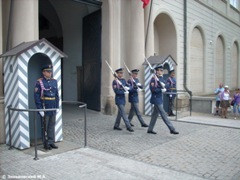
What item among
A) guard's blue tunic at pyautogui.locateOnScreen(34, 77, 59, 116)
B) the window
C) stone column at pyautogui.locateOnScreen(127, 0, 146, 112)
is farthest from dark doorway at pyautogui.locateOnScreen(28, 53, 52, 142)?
the window

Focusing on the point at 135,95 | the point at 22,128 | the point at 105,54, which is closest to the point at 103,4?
the point at 105,54

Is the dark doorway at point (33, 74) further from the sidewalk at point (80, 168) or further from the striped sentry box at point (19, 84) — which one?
the sidewalk at point (80, 168)

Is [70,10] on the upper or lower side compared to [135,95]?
upper

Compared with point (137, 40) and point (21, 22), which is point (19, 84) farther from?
point (137, 40)

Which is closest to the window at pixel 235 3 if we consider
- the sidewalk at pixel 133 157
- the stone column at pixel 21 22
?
the sidewalk at pixel 133 157

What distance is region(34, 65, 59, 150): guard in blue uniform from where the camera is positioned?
19.4 feet

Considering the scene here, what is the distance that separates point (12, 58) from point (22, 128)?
4.85ft

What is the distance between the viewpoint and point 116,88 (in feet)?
26.1

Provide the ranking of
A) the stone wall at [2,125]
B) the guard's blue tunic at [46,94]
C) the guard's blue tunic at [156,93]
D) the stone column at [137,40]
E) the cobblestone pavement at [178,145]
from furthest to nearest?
the stone column at [137,40], the guard's blue tunic at [156,93], the stone wall at [2,125], the guard's blue tunic at [46,94], the cobblestone pavement at [178,145]

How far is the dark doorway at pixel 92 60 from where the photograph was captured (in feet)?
37.7

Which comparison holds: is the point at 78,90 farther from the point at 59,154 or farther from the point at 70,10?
the point at 59,154

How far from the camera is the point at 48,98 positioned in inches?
236

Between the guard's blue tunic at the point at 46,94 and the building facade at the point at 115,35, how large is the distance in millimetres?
1367

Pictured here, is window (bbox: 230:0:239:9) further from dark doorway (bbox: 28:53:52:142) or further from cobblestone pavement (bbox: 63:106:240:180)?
dark doorway (bbox: 28:53:52:142)
